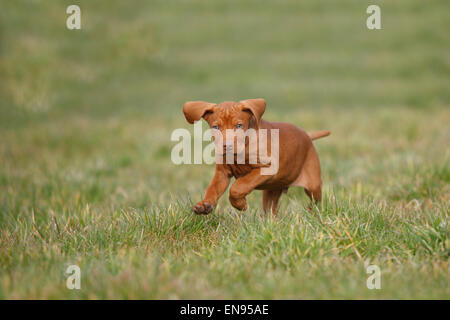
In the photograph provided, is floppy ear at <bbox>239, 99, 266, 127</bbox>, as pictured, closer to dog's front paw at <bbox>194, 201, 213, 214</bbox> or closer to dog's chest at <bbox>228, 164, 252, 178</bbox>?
dog's chest at <bbox>228, 164, 252, 178</bbox>

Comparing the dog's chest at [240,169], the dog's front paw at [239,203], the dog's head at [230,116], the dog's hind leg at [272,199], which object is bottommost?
the dog's hind leg at [272,199]

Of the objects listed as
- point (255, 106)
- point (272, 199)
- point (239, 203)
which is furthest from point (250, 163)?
point (272, 199)

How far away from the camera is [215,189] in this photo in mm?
4047

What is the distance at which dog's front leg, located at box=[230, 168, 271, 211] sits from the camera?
3.95m

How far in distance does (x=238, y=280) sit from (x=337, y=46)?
15917 millimetres

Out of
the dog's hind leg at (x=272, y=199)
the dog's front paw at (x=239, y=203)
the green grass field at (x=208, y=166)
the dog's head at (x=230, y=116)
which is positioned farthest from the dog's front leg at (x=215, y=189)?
the dog's hind leg at (x=272, y=199)

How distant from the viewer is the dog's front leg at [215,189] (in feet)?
12.7

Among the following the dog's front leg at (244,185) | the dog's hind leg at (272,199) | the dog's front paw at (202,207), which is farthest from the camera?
the dog's hind leg at (272,199)

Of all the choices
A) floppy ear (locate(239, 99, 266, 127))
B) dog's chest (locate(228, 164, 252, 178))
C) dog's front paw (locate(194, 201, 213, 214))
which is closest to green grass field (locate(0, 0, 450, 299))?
dog's front paw (locate(194, 201, 213, 214))

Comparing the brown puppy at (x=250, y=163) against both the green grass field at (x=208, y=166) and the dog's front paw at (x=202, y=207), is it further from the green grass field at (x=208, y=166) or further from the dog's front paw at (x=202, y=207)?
the green grass field at (x=208, y=166)

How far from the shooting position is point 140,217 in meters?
4.16

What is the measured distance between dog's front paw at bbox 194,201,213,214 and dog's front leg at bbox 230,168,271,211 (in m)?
0.22
